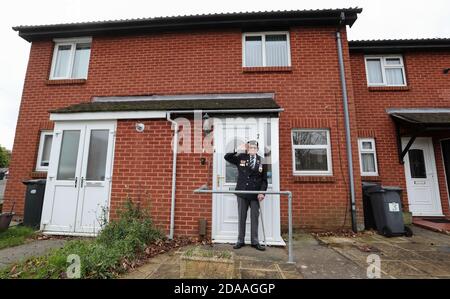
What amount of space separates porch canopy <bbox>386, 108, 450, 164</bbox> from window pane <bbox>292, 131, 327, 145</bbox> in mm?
2537

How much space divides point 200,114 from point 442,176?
7.67m

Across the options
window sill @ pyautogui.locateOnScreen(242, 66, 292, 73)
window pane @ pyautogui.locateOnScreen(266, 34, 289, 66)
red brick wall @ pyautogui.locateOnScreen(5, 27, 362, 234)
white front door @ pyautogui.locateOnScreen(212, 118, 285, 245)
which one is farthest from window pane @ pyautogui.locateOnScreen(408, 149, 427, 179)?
white front door @ pyautogui.locateOnScreen(212, 118, 285, 245)

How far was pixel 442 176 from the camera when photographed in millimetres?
6664

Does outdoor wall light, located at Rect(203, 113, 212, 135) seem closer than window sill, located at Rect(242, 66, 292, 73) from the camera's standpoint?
Yes

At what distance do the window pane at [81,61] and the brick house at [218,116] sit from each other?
0.03 m

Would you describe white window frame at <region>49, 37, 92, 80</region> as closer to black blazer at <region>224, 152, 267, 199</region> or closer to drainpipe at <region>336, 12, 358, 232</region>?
black blazer at <region>224, 152, 267, 199</region>

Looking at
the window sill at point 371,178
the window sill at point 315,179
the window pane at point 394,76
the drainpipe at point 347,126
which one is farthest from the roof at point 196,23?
the window sill at point 371,178

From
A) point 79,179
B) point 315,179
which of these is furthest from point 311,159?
point 79,179

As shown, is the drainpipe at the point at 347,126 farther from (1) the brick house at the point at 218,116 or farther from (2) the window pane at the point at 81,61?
(2) the window pane at the point at 81,61

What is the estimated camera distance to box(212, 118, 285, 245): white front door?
4.29 meters

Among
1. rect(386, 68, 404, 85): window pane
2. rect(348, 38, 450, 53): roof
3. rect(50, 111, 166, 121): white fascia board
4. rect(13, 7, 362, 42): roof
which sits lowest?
rect(50, 111, 166, 121): white fascia board

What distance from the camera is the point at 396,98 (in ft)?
22.5

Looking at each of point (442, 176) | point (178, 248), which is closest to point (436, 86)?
point (442, 176)

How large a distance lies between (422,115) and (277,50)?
15.5ft
